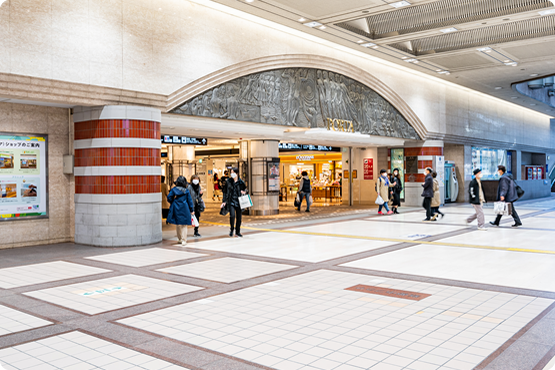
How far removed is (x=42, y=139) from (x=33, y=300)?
561cm

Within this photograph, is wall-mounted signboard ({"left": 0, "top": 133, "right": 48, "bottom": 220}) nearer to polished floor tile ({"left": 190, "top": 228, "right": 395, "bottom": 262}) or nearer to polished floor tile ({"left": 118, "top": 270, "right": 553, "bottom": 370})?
polished floor tile ({"left": 190, "top": 228, "right": 395, "bottom": 262})

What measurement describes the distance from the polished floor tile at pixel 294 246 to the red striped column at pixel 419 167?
1090 cm

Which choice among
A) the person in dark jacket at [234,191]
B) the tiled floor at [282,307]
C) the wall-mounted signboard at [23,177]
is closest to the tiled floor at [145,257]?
the tiled floor at [282,307]

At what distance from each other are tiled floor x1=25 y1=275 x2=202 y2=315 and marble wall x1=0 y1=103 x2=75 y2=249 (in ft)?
14.0

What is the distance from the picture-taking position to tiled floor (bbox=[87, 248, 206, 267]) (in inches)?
329

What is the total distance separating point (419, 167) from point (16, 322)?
18.5 meters

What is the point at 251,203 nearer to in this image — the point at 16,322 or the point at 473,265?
the point at 473,265

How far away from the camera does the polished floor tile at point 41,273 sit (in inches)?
269

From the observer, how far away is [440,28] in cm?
1350

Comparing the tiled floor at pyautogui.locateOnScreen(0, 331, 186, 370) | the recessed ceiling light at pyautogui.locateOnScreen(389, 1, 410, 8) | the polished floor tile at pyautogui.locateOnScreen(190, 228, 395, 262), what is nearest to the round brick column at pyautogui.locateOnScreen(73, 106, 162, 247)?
the polished floor tile at pyautogui.locateOnScreen(190, 228, 395, 262)

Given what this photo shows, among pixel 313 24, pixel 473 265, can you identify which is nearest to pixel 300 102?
pixel 313 24

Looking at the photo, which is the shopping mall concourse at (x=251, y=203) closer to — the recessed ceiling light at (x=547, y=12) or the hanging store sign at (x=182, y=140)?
the hanging store sign at (x=182, y=140)

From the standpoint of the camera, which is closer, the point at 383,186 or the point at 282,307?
the point at 282,307

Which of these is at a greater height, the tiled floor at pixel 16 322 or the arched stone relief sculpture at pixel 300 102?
the arched stone relief sculpture at pixel 300 102
